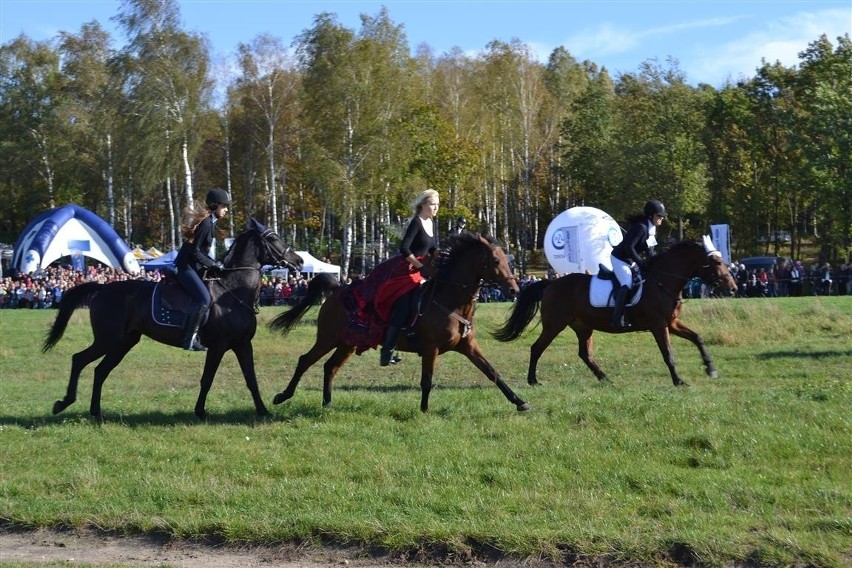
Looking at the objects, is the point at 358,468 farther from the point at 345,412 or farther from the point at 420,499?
the point at 345,412

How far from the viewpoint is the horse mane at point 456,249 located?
1352cm

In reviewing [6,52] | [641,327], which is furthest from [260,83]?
[641,327]

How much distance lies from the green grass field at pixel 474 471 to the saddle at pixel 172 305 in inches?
51.0

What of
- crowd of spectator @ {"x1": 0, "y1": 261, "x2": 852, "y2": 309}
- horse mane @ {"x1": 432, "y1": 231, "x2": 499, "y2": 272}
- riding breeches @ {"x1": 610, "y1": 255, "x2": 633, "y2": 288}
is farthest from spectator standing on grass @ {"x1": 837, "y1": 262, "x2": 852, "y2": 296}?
horse mane @ {"x1": 432, "y1": 231, "x2": 499, "y2": 272}

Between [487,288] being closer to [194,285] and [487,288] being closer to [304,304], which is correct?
[304,304]

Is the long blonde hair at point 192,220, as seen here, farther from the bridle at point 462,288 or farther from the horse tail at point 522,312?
the horse tail at point 522,312

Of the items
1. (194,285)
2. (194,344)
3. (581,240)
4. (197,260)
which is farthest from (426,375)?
(581,240)

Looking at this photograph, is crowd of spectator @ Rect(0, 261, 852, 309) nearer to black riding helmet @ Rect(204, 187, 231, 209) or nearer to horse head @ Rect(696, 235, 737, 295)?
horse head @ Rect(696, 235, 737, 295)

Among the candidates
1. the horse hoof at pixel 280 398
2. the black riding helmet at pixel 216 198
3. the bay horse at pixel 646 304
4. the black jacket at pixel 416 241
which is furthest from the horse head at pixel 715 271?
the black riding helmet at pixel 216 198

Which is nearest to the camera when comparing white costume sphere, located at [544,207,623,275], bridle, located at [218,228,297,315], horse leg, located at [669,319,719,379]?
bridle, located at [218,228,297,315]

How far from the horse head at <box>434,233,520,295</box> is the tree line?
40.0 meters

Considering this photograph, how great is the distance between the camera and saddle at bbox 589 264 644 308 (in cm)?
1745

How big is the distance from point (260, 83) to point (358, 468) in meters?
56.5

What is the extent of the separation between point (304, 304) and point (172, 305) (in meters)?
2.11
